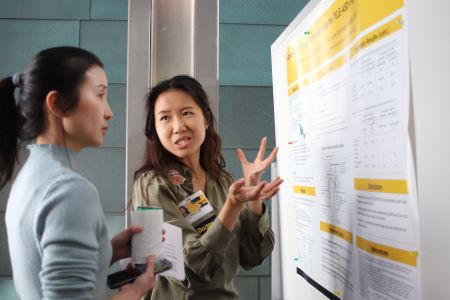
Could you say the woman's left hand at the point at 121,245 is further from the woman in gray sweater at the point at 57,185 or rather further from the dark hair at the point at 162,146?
the dark hair at the point at 162,146

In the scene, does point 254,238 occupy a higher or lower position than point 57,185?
lower

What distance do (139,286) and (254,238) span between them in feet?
2.10

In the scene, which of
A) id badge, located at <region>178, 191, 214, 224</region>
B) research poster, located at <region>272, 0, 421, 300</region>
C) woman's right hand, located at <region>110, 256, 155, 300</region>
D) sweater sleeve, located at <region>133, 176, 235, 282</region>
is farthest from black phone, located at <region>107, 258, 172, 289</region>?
Answer: research poster, located at <region>272, 0, 421, 300</region>

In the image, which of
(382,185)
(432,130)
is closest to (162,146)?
(382,185)

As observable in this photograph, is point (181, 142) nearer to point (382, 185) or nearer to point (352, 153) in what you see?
point (352, 153)

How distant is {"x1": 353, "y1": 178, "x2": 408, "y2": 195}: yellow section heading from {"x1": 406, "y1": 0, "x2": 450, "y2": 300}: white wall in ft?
0.13

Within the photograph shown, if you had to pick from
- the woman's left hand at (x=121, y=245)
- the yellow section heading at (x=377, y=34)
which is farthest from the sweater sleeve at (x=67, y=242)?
the yellow section heading at (x=377, y=34)

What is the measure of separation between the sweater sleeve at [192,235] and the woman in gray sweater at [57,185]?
28cm

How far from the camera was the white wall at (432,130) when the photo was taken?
2.09ft

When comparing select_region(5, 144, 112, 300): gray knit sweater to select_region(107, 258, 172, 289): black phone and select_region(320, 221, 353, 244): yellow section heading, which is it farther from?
select_region(320, 221, 353, 244): yellow section heading

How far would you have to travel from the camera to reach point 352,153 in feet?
3.06

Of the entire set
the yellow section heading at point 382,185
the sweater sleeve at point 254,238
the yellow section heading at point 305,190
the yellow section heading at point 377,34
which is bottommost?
the sweater sleeve at point 254,238

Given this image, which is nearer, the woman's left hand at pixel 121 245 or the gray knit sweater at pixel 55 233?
the gray knit sweater at pixel 55 233

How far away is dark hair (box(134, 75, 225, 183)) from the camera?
1369 mm
